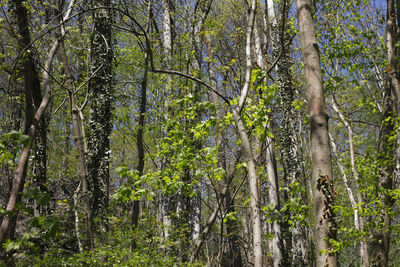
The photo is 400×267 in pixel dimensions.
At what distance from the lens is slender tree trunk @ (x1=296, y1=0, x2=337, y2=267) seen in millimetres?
2756

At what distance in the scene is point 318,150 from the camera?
116 inches

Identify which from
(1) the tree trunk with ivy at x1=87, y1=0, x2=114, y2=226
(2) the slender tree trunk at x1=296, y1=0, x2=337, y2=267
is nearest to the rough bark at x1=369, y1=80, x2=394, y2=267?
(2) the slender tree trunk at x1=296, y1=0, x2=337, y2=267

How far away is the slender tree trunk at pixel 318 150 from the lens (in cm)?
276

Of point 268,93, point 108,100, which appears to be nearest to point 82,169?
point 108,100

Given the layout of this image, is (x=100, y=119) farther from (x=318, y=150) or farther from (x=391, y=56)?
(x=391, y=56)

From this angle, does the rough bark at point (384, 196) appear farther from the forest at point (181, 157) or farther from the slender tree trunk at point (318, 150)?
the slender tree trunk at point (318, 150)

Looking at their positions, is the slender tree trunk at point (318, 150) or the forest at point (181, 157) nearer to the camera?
the slender tree trunk at point (318, 150)

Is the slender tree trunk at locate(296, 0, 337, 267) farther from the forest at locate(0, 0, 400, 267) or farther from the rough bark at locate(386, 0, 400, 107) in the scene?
the rough bark at locate(386, 0, 400, 107)

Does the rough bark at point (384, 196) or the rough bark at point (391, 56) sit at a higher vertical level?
the rough bark at point (391, 56)

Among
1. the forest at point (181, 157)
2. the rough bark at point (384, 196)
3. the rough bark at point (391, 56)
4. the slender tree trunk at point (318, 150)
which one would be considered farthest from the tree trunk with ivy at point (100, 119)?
the rough bark at point (391, 56)

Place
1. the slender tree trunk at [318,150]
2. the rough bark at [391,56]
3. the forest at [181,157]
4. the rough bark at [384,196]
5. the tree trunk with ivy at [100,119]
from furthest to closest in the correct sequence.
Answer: the tree trunk with ivy at [100,119], the rough bark at [391,56], the rough bark at [384,196], the forest at [181,157], the slender tree trunk at [318,150]

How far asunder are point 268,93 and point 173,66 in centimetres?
477

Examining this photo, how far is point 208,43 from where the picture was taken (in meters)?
11.4

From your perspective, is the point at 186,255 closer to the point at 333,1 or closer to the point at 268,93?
the point at 268,93
